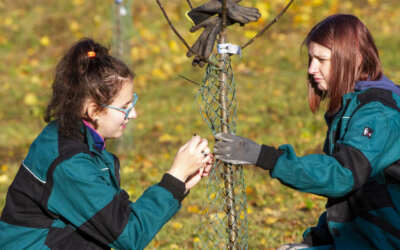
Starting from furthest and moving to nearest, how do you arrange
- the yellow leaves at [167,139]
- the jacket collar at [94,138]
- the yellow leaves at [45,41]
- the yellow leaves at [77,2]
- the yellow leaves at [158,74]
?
the yellow leaves at [77,2] < the yellow leaves at [45,41] < the yellow leaves at [158,74] < the yellow leaves at [167,139] < the jacket collar at [94,138]

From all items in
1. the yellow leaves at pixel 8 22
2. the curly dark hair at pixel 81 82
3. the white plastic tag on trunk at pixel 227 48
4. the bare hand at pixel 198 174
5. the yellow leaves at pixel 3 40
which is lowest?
the yellow leaves at pixel 3 40

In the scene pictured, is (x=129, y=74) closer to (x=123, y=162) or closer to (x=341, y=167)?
(x=341, y=167)

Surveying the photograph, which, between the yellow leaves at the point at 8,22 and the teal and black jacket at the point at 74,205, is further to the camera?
the yellow leaves at the point at 8,22

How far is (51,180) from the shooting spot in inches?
85.3

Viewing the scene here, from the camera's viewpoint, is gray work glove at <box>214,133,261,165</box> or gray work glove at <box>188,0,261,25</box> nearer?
gray work glove at <box>214,133,261,165</box>

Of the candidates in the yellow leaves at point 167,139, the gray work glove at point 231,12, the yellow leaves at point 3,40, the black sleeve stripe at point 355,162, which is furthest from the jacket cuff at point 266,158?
the yellow leaves at point 3,40

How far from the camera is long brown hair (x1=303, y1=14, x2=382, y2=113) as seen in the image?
238 cm

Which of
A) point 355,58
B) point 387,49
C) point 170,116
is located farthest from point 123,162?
point 387,49

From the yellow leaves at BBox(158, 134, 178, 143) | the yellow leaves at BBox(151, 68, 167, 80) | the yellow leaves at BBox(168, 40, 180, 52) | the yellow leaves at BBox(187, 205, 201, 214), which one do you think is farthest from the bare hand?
the yellow leaves at BBox(168, 40, 180, 52)

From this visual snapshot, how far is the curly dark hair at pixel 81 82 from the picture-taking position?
2.34 m

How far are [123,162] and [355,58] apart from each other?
382cm

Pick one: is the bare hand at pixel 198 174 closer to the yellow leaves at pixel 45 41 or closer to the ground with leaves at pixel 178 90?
the ground with leaves at pixel 178 90

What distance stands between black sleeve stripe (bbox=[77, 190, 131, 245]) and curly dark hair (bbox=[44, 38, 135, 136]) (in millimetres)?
400

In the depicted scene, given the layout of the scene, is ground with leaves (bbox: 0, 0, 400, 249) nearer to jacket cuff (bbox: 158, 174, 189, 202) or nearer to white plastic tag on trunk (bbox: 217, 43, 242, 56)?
white plastic tag on trunk (bbox: 217, 43, 242, 56)
